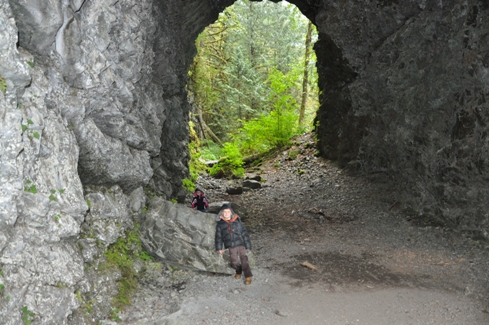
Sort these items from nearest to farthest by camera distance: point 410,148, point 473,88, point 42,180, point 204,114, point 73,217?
point 42,180 < point 73,217 < point 473,88 < point 410,148 < point 204,114

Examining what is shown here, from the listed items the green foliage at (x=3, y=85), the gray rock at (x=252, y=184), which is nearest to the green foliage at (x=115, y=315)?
the green foliage at (x=3, y=85)

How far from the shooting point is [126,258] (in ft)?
30.8

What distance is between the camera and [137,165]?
1080 centimetres

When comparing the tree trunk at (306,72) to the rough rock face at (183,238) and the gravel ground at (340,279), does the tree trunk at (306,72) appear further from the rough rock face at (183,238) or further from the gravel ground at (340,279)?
the rough rock face at (183,238)

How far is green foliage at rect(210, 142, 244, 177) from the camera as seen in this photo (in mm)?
23031

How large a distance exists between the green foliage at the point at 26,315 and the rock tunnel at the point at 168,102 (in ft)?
2.34

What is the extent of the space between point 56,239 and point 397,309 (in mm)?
7146

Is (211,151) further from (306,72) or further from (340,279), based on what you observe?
(340,279)

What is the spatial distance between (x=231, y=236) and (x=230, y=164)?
14.9 m

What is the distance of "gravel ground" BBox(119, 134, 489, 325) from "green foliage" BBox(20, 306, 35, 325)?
6.78 ft

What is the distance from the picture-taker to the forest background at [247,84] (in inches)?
997

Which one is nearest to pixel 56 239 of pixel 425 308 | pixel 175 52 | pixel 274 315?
pixel 274 315

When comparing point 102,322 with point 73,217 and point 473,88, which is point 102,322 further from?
point 473,88

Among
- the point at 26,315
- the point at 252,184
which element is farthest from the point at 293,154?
the point at 26,315
